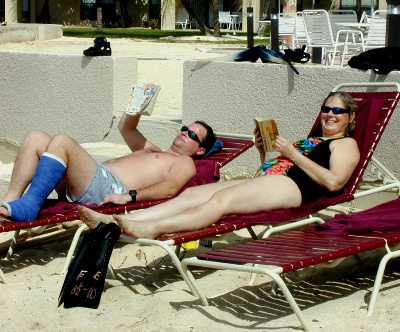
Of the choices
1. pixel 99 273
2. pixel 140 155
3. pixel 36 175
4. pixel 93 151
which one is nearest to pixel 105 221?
pixel 99 273

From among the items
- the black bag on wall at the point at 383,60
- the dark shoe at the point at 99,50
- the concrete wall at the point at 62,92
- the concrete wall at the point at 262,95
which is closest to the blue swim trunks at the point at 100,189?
the concrete wall at the point at 262,95

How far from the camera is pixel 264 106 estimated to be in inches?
279

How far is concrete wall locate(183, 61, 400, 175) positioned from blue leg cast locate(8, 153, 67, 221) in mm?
2226

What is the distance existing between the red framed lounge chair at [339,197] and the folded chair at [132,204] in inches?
6.4

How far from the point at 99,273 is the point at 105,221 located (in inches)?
13.7

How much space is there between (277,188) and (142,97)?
1.26m

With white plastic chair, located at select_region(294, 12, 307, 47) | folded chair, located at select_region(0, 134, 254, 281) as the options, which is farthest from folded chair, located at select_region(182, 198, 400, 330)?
white plastic chair, located at select_region(294, 12, 307, 47)

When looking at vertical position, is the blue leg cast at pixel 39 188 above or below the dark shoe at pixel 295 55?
below

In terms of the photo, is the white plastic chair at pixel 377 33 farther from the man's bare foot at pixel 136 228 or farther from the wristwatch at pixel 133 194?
the man's bare foot at pixel 136 228

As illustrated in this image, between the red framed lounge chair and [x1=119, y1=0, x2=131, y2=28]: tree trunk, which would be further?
[x1=119, y1=0, x2=131, y2=28]: tree trunk

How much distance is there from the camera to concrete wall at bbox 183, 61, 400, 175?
6.45m

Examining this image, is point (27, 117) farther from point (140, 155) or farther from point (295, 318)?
point (295, 318)

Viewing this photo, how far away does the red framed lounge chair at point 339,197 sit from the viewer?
449cm

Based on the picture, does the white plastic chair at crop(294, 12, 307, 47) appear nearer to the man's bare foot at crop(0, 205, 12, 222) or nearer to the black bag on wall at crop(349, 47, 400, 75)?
the black bag on wall at crop(349, 47, 400, 75)
